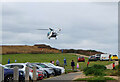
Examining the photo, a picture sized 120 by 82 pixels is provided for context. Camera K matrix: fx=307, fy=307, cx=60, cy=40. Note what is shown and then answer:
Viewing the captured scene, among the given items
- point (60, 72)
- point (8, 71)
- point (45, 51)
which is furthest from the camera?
point (45, 51)

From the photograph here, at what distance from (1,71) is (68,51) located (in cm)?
7204

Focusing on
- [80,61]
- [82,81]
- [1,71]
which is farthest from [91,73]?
[80,61]

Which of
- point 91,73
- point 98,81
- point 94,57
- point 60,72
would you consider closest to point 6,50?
point 94,57

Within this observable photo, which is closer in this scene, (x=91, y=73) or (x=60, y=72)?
(x=91, y=73)

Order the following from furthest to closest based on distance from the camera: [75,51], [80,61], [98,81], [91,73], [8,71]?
[75,51] < [80,61] < [91,73] < [8,71] < [98,81]

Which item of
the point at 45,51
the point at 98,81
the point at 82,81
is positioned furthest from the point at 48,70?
the point at 45,51

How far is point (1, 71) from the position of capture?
14023 mm

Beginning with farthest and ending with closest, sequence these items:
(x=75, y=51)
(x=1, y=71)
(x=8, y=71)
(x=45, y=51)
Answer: (x=75, y=51) → (x=45, y=51) → (x=8, y=71) → (x=1, y=71)

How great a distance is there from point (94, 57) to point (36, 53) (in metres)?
19.6

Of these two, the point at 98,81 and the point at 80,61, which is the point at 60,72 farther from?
the point at 80,61

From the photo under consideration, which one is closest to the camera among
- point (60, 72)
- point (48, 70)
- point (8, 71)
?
point (8, 71)

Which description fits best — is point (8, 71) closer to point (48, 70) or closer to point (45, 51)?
point (48, 70)

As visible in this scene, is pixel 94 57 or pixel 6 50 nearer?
pixel 94 57

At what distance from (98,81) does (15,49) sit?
63.1 metres
